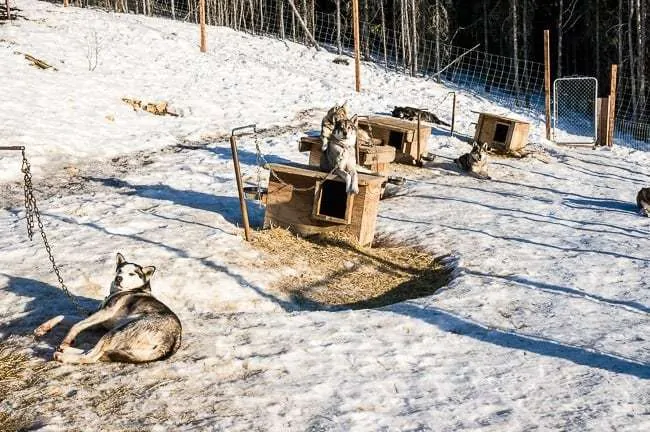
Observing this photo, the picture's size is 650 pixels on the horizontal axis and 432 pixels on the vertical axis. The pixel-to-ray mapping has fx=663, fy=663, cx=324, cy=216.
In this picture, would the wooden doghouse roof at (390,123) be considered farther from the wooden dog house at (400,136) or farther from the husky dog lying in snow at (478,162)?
the husky dog lying in snow at (478,162)

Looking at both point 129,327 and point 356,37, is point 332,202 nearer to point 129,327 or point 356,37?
point 129,327

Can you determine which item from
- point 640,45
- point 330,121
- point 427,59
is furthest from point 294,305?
point 427,59

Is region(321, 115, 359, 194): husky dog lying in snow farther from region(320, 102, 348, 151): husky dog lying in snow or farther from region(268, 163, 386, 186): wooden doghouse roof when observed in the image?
region(320, 102, 348, 151): husky dog lying in snow

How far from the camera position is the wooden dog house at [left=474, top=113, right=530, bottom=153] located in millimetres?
Answer: 14953

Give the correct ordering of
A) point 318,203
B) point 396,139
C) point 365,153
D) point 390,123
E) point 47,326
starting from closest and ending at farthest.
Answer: point 47,326 < point 318,203 < point 365,153 < point 390,123 < point 396,139

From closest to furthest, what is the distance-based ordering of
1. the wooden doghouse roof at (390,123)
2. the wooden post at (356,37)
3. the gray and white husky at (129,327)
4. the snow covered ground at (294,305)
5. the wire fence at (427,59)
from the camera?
the snow covered ground at (294,305), the gray and white husky at (129,327), the wooden doghouse roof at (390,123), the wooden post at (356,37), the wire fence at (427,59)

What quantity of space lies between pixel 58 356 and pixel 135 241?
3062 millimetres

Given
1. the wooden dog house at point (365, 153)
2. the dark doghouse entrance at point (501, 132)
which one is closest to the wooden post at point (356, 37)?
the dark doghouse entrance at point (501, 132)

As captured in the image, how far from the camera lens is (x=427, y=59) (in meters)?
31.1

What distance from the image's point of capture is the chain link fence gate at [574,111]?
64.7ft

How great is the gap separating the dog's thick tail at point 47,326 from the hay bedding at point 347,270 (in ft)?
7.45

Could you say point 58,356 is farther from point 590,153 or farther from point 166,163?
point 590,153

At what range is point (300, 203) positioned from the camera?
8.66 meters

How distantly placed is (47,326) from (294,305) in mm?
2310
